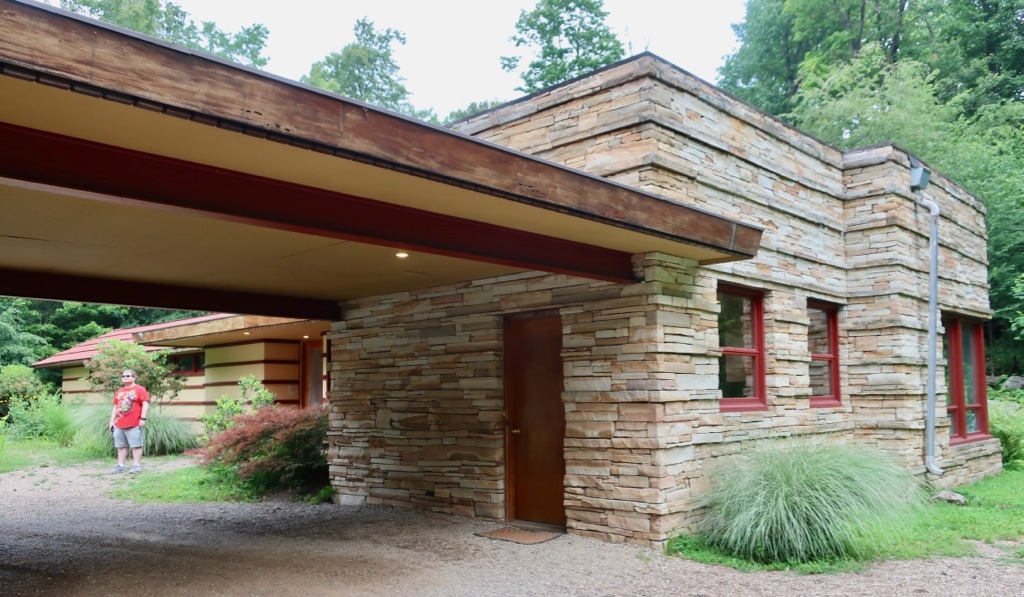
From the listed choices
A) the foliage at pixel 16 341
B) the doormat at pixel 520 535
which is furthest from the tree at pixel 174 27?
the doormat at pixel 520 535

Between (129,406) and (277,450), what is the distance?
392 centimetres

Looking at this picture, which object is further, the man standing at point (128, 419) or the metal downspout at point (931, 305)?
the man standing at point (128, 419)

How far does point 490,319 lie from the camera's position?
812 cm

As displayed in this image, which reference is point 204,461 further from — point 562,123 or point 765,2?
point 765,2

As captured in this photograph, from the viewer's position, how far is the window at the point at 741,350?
25.7 feet

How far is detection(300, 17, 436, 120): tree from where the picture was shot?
126ft

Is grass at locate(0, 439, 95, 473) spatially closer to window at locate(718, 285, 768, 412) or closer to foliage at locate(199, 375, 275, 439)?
foliage at locate(199, 375, 275, 439)

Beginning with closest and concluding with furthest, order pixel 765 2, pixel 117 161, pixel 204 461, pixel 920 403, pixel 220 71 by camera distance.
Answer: pixel 220 71 < pixel 117 161 < pixel 920 403 < pixel 204 461 < pixel 765 2

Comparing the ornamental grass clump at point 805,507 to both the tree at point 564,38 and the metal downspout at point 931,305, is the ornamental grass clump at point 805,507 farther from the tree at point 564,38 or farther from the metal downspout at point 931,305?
the tree at point 564,38

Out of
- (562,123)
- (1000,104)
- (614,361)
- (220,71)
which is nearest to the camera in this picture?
(220,71)

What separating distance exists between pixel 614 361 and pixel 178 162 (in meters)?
4.21

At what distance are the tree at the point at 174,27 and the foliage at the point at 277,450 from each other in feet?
66.0

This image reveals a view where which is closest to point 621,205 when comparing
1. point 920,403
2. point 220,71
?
point 220,71

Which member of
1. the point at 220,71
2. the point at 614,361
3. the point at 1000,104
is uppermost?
the point at 1000,104
